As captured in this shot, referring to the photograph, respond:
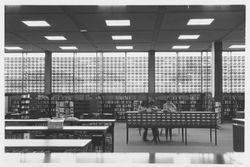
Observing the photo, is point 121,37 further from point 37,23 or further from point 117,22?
point 37,23

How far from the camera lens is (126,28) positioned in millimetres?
11188

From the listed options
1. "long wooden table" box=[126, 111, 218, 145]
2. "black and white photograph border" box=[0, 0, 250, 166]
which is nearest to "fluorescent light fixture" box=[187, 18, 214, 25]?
"black and white photograph border" box=[0, 0, 250, 166]

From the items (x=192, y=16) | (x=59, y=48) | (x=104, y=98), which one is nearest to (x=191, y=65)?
(x=104, y=98)

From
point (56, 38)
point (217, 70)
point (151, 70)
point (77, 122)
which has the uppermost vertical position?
point (56, 38)

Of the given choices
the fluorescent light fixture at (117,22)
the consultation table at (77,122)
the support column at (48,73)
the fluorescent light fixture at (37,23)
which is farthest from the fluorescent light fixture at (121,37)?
the support column at (48,73)

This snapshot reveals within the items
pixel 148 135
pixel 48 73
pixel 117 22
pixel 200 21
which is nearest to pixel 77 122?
pixel 117 22

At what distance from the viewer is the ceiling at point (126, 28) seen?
870 cm

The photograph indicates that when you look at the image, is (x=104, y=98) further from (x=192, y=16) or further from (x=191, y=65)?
(x=192, y=16)

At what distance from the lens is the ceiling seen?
8.70m

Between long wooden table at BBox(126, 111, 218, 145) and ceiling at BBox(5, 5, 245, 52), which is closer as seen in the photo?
ceiling at BBox(5, 5, 245, 52)

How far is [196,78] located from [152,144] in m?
9.34

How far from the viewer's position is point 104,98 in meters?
17.9

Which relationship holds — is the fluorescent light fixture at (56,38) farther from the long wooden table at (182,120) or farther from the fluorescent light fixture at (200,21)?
the long wooden table at (182,120)

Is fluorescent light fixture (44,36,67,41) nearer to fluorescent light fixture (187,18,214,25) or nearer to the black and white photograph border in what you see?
the black and white photograph border
